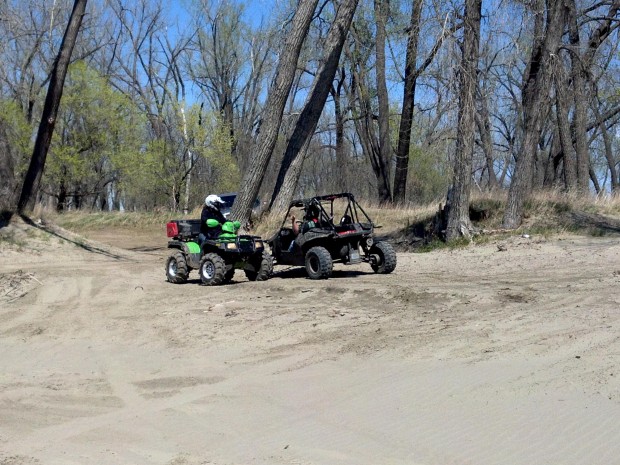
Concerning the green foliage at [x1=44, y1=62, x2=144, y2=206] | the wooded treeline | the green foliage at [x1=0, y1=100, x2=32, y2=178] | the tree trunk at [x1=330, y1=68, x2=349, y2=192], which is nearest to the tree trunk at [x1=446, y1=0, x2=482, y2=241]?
the wooded treeline

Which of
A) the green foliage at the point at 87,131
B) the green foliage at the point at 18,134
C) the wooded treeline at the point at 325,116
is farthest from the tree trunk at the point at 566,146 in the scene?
the green foliage at the point at 18,134

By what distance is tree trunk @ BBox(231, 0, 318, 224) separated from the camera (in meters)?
20.9

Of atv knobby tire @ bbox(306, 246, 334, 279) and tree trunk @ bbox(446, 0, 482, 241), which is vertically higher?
tree trunk @ bbox(446, 0, 482, 241)

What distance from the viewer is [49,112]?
2056 cm

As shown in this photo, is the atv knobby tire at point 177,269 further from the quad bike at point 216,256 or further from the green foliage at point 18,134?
the green foliage at point 18,134

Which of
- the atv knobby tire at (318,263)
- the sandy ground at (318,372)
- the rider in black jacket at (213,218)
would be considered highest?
the rider in black jacket at (213,218)

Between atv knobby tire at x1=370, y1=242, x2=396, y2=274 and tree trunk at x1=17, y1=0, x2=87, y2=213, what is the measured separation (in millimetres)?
10599

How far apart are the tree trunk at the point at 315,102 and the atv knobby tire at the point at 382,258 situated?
898 cm

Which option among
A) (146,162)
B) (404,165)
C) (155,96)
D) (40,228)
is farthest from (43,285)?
(155,96)

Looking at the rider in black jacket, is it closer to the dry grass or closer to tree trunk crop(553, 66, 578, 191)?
the dry grass

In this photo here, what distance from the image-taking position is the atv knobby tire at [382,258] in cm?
1459

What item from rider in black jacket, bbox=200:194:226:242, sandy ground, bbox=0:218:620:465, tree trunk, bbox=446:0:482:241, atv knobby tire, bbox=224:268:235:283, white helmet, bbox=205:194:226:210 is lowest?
sandy ground, bbox=0:218:620:465

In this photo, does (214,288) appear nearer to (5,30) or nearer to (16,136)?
(5,30)

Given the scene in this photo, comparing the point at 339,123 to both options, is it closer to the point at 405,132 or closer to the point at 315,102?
the point at 405,132
